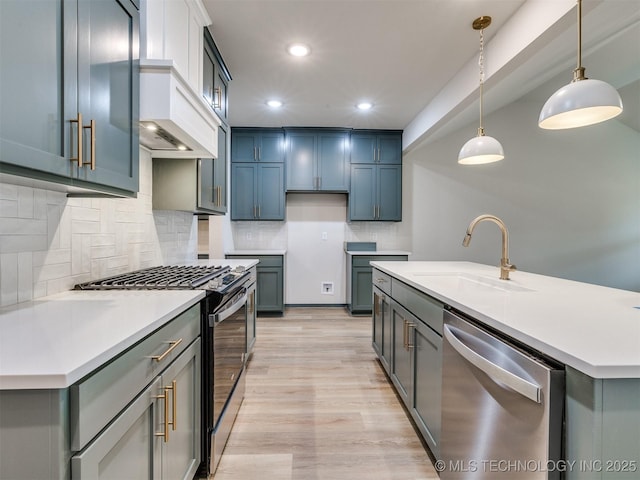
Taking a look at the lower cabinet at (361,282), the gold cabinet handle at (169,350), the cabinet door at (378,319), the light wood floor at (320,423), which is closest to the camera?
the gold cabinet handle at (169,350)

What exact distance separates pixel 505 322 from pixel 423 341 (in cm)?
76

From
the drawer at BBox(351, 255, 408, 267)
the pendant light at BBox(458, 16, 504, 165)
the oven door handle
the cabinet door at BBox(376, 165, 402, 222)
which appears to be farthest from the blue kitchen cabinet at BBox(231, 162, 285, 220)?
the pendant light at BBox(458, 16, 504, 165)

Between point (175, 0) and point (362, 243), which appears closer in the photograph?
point (175, 0)

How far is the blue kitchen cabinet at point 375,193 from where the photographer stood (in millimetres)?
4609

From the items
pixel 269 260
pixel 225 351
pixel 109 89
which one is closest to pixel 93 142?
pixel 109 89

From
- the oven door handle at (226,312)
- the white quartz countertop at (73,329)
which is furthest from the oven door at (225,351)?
the white quartz countertop at (73,329)

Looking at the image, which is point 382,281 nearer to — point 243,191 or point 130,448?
point 130,448

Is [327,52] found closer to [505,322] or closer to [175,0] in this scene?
[175,0]

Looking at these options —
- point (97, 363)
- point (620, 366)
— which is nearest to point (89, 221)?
point (97, 363)

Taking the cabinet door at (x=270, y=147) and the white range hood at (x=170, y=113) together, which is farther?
the cabinet door at (x=270, y=147)

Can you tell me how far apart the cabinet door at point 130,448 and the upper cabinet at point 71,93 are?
71 cm

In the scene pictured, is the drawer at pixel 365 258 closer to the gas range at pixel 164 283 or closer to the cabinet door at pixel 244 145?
the cabinet door at pixel 244 145

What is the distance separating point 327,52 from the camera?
99.8 inches

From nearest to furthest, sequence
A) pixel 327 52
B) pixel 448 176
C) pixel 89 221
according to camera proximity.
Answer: pixel 89 221
pixel 327 52
pixel 448 176
